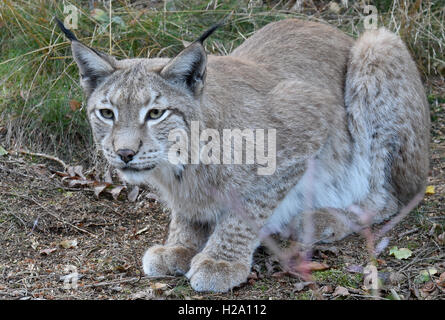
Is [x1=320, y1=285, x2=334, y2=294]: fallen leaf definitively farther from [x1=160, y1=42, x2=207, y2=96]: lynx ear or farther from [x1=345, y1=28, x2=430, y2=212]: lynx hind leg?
[x1=160, y1=42, x2=207, y2=96]: lynx ear

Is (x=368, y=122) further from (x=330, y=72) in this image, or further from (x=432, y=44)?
(x=432, y=44)

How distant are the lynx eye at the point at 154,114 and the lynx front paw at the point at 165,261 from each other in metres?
0.88

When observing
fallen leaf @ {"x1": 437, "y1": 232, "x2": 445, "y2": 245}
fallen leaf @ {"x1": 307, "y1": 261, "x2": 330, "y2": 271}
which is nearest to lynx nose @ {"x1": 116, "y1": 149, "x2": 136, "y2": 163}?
fallen leaf @ {"x1": 307, "y1": 261, "x2": 330, "y2": 271}

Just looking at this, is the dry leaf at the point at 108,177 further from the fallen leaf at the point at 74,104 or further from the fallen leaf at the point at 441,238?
the fallen leaf at the point at 441,238

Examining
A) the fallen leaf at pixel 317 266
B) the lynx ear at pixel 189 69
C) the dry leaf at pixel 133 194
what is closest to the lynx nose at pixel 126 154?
the lynx ear at pixel 189 69

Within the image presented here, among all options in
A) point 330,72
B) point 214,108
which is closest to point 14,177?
point 214,108

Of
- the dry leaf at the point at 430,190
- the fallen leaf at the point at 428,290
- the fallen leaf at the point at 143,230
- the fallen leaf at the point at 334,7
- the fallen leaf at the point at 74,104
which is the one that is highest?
the fallen leaf at the point at 334,7

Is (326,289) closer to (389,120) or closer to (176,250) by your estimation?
(176,250)

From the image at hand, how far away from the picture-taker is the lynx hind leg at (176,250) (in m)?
3.84

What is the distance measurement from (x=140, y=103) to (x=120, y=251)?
46.0 inches

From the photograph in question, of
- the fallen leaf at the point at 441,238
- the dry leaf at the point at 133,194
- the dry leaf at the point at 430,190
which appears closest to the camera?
the fallen leaf at the point at 441,238

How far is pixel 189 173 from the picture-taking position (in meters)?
3.83

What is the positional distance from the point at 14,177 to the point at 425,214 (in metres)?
3.12

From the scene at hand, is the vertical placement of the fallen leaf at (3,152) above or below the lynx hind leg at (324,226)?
above
